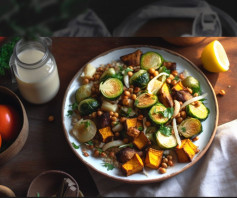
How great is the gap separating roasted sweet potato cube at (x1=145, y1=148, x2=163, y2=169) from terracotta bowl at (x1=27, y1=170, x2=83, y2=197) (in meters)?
0.38

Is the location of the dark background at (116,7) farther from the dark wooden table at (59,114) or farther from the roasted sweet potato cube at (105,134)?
the dark wooden table at (59,114)

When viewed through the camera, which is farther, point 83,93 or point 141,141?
point 83,93

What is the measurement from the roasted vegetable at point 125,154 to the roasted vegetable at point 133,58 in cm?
51

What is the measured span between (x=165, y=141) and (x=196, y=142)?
17 cm

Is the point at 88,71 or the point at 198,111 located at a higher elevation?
the point at 88,71

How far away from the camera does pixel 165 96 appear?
5.40 ft

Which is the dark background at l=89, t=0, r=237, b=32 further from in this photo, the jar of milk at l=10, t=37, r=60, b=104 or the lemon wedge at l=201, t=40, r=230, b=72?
the lemon wedge at l=201, t=40, r=230, b=72

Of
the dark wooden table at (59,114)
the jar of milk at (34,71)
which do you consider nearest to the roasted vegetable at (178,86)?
the dark wooden table at (59,114)

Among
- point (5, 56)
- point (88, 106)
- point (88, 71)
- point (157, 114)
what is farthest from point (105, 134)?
point (5, 56)

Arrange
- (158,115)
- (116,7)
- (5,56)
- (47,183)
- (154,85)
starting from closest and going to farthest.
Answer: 1. (116,7)
2. (47,183)
3. (158,115)
4. (154,85)
5. (5,56)

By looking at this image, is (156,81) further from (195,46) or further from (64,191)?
(64,191)

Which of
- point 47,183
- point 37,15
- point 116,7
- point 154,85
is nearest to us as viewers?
point 37,15

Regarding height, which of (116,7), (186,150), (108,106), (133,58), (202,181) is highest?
(116,7)

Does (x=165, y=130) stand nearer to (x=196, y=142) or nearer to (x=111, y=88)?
(x=196, y=142)
